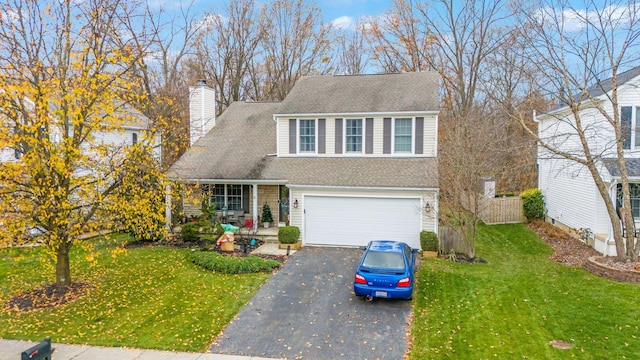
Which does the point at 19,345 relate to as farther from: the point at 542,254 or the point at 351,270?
the point at 542,254

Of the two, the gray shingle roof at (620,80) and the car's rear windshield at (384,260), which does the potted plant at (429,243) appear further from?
the gray shingle roof at (620,80)

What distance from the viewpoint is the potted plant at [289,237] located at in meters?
17.1

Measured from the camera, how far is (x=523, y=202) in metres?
24.2

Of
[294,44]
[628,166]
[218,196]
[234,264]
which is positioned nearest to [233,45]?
[294,44]

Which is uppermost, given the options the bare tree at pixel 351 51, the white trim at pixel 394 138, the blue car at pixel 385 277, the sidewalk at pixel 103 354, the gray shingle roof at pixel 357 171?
the bare tree at pixel 351 51

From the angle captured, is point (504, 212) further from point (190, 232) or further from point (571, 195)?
point (190, 232)

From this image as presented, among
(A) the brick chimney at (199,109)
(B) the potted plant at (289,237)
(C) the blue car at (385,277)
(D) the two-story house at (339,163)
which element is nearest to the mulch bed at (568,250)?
(D) the two-story house at (339,163)

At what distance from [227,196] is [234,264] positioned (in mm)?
6763

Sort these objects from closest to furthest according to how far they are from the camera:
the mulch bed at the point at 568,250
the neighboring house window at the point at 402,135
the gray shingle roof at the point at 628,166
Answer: the mulch bed at the point at 568,250 → the gray shingle roof at the point at 628,166 → the neighboring house window at the point at 402,135

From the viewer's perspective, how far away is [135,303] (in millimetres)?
11531

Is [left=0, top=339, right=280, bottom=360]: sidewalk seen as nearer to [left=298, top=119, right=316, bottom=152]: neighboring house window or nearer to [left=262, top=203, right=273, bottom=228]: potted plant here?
[left=262, top=203, right=273, bottom=228]: potted plant

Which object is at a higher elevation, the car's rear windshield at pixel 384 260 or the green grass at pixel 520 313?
the car's rear windshield at pixel 384 260

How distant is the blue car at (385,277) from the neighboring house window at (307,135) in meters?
8.87

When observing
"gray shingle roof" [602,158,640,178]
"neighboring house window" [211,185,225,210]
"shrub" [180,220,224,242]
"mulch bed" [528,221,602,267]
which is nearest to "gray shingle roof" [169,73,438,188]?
"neighboring house window" [211,185,225,210]
